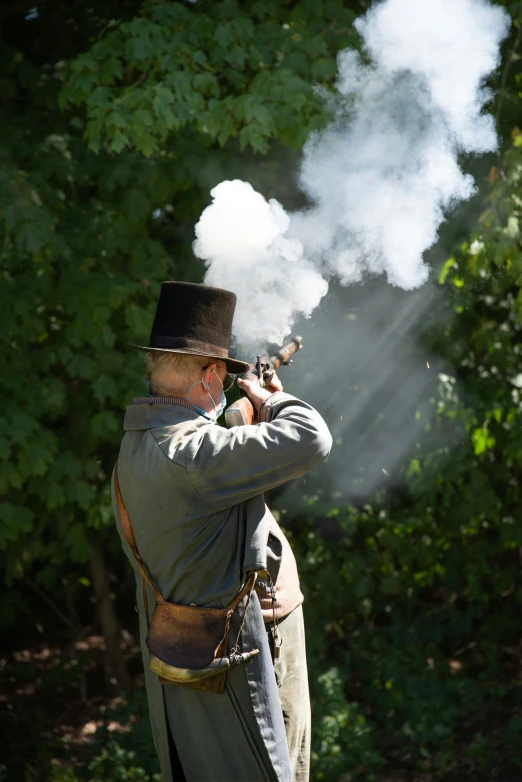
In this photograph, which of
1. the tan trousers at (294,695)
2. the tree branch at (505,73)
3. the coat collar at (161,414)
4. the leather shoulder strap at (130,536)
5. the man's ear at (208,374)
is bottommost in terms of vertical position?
the tan trousers at (294,695)

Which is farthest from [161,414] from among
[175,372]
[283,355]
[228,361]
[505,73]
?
[505,73]

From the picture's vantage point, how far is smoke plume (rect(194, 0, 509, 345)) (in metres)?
4.20

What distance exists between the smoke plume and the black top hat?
4.99 ft

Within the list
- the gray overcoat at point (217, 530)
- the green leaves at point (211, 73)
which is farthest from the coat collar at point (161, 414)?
the green leaves at point (211, 73)

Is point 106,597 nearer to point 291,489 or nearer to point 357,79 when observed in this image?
point 291,489

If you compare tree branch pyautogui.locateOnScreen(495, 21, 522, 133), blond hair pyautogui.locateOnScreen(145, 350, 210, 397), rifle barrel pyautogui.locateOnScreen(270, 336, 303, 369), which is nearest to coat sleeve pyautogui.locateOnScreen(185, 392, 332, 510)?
blond hair pyautogui.locateOnScreen(145, 350, 210, 397)

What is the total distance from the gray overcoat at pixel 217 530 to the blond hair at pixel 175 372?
2.7 inches

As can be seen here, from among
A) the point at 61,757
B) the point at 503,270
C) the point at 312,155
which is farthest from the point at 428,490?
the point at 61,757

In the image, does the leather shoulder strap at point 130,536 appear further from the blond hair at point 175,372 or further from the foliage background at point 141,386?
the foliage background at point 141,386

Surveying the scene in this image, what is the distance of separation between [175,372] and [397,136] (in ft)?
7.60

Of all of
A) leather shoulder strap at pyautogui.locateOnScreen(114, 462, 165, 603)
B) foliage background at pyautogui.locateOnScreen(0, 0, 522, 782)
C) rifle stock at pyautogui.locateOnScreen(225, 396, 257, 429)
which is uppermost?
foliage background at pyautogui.locateOnScreen(0, 0, 522, 782)

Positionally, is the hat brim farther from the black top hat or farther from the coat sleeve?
the coat sleeve

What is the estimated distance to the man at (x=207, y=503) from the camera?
7.70 feet

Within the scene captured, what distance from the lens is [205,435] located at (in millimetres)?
2402
